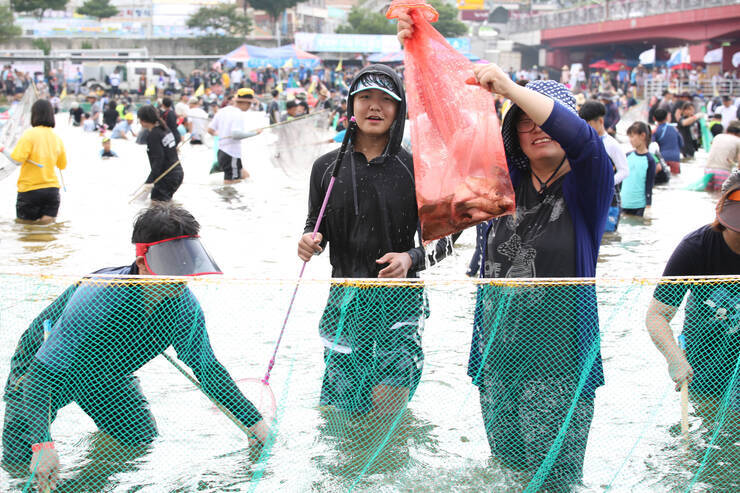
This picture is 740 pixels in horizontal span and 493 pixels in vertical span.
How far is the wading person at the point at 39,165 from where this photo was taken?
9.69 meters

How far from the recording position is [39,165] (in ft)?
31.9

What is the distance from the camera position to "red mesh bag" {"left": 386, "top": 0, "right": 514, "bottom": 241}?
291cm

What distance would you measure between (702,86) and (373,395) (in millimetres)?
41628

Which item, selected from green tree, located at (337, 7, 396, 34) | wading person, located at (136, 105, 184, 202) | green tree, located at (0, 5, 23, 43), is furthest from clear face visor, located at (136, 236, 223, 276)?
green tree, located at (337, 7, 396, 34)

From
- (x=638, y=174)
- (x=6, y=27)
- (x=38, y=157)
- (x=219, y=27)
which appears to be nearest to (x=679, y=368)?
(x=638, y=174)

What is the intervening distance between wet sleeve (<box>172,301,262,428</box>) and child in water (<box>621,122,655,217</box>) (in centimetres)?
757

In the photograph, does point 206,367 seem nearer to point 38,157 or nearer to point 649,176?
point 38,157

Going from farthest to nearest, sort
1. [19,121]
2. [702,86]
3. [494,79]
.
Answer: [702,86], [19,121], [494,79]

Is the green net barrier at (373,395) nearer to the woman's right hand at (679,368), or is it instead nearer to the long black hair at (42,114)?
→ the woman's right hand at (679,368)

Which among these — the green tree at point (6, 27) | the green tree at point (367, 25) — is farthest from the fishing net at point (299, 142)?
the green tree at point (367, 25)

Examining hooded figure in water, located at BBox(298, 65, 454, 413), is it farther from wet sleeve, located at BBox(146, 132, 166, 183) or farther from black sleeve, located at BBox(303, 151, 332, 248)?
wet sleeve, located at BBox(146, 132, 166, 183)

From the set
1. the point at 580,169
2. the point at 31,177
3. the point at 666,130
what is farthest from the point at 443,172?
the point at 666,130

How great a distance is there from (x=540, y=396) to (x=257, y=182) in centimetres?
1216

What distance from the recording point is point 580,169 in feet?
8.92
